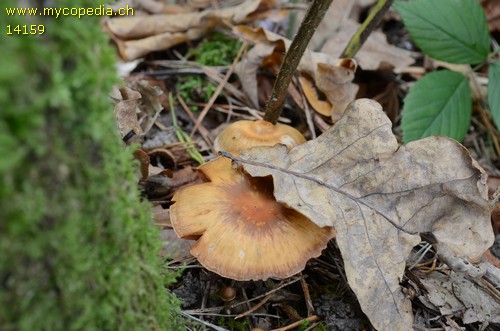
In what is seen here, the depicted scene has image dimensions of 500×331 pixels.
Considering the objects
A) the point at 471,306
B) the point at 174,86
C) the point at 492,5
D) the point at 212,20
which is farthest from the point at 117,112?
the point at 492,5

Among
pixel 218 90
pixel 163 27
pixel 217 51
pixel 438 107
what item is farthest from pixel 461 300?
pixel 163 27

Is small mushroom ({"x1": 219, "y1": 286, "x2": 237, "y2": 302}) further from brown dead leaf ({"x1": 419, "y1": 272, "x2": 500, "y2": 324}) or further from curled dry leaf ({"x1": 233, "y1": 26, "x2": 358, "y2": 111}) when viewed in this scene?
curled dry leaf ({"x1": 233, "y1": 26, "x2": 358, "y2": 111})

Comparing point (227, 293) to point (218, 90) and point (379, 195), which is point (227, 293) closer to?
point (379, 195)

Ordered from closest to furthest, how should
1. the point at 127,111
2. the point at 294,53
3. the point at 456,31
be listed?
the point at 294,53, the point at 127,111, the point at 456,31

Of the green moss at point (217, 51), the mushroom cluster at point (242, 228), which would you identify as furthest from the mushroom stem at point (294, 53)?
the green moss at point (217, 51)

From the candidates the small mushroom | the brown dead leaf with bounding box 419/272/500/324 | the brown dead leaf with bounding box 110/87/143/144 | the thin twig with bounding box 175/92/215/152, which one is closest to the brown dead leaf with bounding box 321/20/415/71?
the thin twig with bounding box 175/92/215/152

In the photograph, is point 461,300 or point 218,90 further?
point 218,90

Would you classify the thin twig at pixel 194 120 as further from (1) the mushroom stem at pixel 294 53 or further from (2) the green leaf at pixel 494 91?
(2) the green leaf at pixel 494 91
